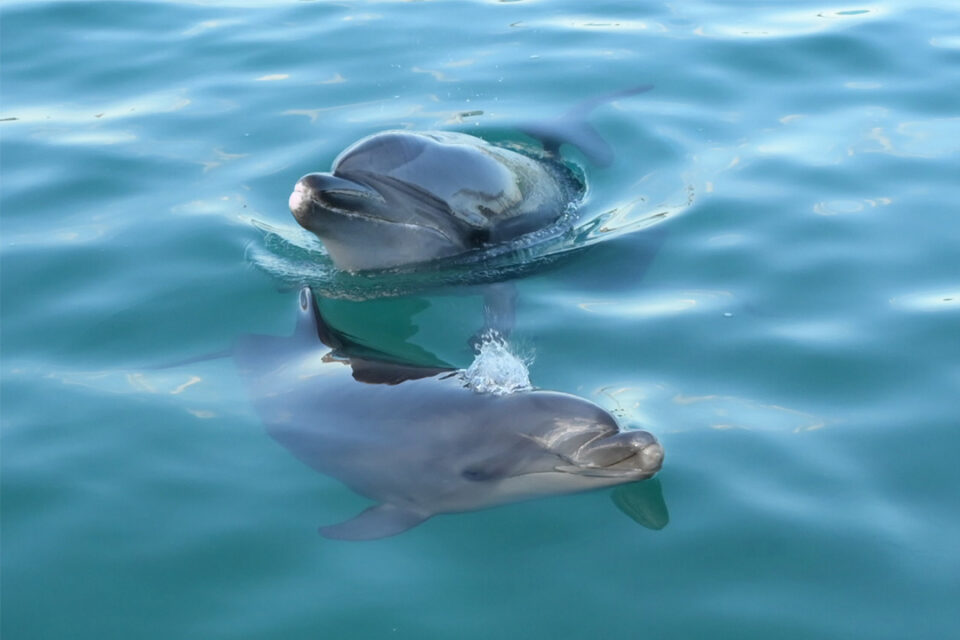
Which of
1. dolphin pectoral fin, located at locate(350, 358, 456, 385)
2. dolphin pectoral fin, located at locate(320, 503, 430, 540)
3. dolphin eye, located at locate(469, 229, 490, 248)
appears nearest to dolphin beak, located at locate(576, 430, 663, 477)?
dolphin pectoral fin, located at locate(320, 503, 430, 540)

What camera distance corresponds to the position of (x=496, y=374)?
6.77m

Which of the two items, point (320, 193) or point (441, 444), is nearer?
point (441, 444)

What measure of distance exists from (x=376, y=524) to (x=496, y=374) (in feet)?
3.75

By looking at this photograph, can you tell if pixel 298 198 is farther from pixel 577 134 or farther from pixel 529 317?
pixel 577 134

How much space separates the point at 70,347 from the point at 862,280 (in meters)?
5.58

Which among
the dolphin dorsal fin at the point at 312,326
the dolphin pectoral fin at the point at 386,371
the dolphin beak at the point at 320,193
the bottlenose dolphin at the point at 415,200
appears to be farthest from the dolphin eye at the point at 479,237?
the dolphin pectoral fin at the point at 386,371

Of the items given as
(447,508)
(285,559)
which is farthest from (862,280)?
(285,559)

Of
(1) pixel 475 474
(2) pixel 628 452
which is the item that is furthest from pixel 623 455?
(1) pixel 475 474

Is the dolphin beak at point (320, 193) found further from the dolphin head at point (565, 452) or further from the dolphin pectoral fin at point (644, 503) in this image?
the dolphin pectoral fin at point (644, 503)

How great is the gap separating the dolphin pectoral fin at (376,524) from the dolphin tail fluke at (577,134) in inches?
221

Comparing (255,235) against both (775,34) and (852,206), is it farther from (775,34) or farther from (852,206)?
(775,34)

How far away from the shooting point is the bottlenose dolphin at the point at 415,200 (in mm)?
8539

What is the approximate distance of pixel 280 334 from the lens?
7930 mm

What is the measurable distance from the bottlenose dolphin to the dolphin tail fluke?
1633 millimetres
